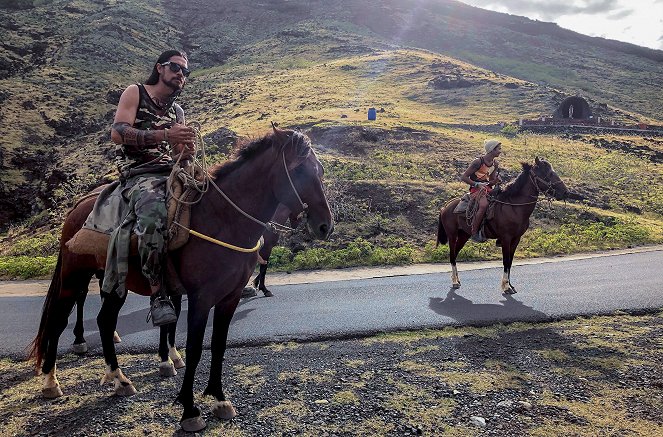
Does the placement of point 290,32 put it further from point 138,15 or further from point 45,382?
point 45,382

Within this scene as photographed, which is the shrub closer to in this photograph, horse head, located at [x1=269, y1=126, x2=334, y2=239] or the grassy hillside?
the grassy hillside

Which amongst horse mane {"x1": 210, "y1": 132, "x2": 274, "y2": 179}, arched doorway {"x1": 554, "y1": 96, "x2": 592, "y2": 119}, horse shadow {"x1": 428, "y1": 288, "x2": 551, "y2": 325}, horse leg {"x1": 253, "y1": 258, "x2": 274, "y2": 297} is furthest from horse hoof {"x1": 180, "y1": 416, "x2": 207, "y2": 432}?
arched doorway {"x1": 554, "y1": 96, "x2": 592, "y2": 119}

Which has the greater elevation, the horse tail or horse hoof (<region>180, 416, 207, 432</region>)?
the horse tail

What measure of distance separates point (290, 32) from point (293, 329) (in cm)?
7714

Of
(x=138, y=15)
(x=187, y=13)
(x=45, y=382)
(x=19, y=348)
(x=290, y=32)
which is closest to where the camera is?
(x=45, y=382)

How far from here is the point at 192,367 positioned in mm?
4863

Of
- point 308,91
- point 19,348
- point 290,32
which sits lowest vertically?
point 19,348

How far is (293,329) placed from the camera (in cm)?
799

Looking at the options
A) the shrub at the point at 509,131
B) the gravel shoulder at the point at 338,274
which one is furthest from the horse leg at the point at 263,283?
the shrub at the point at 509,131

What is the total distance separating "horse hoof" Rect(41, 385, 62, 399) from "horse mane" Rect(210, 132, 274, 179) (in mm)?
3007

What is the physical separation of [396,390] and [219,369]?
1953 mm

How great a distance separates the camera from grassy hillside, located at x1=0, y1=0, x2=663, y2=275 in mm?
18344

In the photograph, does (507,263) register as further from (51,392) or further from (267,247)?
(51,392)

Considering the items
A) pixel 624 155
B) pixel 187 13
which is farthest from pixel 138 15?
pixel 624 155
